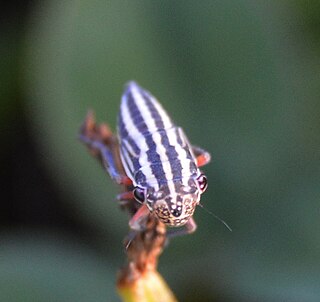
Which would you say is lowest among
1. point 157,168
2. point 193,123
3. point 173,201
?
point 173,201

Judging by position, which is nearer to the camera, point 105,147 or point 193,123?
point 105,147

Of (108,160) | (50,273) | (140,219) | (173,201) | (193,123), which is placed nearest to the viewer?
(173,201)

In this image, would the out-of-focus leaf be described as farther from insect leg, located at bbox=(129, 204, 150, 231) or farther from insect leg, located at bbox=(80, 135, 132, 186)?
insect leg, located at bbox=(129, 204, 150, 231)

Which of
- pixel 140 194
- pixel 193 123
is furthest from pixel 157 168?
pixel 193 123

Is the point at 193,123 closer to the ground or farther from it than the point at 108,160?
farther from it

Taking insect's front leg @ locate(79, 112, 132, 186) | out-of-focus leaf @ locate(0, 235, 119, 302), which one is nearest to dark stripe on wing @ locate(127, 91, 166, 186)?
insect's front leg @ locate(79, 112, 132, 186)

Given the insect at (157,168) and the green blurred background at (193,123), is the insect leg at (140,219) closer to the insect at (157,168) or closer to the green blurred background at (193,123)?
the insect at (157,168)

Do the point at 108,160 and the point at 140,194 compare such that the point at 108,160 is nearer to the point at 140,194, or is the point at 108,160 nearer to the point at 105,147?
the point at 105,147

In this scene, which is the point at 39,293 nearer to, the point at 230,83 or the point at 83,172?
the point at 83,172
